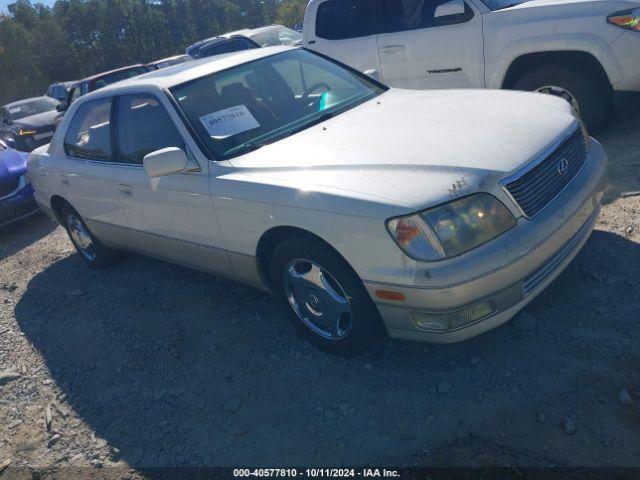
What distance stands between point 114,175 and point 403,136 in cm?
226

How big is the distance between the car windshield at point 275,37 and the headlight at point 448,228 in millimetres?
9182

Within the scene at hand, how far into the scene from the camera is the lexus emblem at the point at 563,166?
307 cm

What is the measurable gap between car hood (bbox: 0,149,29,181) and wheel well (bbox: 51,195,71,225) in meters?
2.38

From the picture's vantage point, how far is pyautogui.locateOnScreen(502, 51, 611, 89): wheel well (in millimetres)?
5324

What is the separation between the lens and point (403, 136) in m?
3.30

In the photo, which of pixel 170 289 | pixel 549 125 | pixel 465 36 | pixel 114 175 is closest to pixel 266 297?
pixel 170 289

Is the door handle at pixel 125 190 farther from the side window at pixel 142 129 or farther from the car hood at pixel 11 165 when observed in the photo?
the car hood at pixel 11 165

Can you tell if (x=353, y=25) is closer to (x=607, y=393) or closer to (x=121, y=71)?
(x=607, y=393)

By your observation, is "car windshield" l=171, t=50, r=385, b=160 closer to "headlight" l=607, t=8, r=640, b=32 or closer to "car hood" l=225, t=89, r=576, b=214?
"car hood" l=225, t=89, r=576, b=214

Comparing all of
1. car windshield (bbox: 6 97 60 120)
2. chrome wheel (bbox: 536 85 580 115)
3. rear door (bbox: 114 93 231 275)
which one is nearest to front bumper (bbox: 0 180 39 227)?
rear door (bbox: 114 93 231 275)

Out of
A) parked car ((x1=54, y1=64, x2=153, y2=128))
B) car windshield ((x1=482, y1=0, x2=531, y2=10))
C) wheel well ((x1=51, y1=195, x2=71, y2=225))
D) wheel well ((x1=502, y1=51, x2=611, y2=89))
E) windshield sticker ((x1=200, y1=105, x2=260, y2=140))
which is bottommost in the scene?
wheel well ((x1=51, y1=195, x2=71, y2=225))

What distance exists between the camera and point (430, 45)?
6129 millimetres

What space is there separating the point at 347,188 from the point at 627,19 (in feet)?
12.2

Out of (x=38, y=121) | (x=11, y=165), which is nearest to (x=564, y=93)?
(x=11, y=165)
